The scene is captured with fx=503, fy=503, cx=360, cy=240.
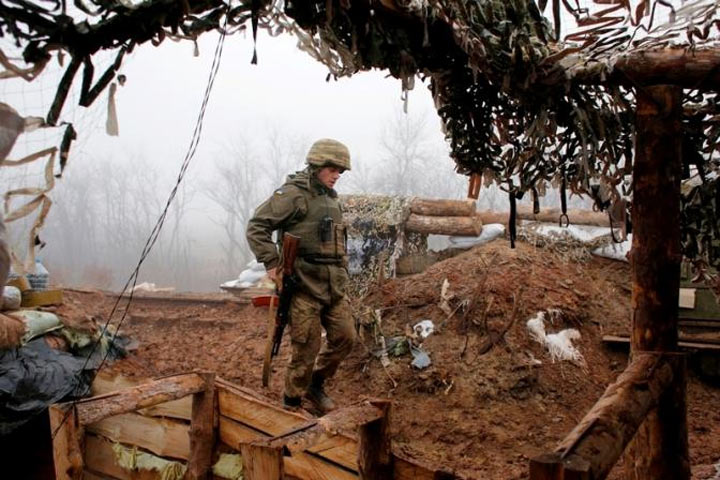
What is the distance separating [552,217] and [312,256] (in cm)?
584

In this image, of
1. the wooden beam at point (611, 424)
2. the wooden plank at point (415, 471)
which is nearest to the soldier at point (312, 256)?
the wooden plank at point (415, 471)

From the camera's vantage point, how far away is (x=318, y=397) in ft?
14.4

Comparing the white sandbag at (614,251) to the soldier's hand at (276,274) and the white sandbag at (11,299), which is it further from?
the white sandbag at (11,299)

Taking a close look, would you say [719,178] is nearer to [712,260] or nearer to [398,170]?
[712,260]

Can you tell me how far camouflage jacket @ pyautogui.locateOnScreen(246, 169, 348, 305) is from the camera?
4059 millimetres

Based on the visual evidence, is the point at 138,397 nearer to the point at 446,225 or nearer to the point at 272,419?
the point at 272,419

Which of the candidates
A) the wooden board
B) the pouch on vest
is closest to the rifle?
the pouch on vest

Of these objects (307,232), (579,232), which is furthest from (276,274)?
(579,232)

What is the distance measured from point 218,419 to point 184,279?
29200 mm

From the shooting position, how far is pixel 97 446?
3264mm

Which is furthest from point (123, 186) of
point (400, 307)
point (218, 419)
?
point (218, 419)

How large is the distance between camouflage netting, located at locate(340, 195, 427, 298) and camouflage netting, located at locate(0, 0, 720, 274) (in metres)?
4.93

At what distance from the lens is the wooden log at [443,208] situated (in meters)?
8.72

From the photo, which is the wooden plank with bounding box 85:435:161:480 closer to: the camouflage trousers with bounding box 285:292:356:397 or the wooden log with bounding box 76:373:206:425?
the wooden log with bounding box 76:373:206:425
